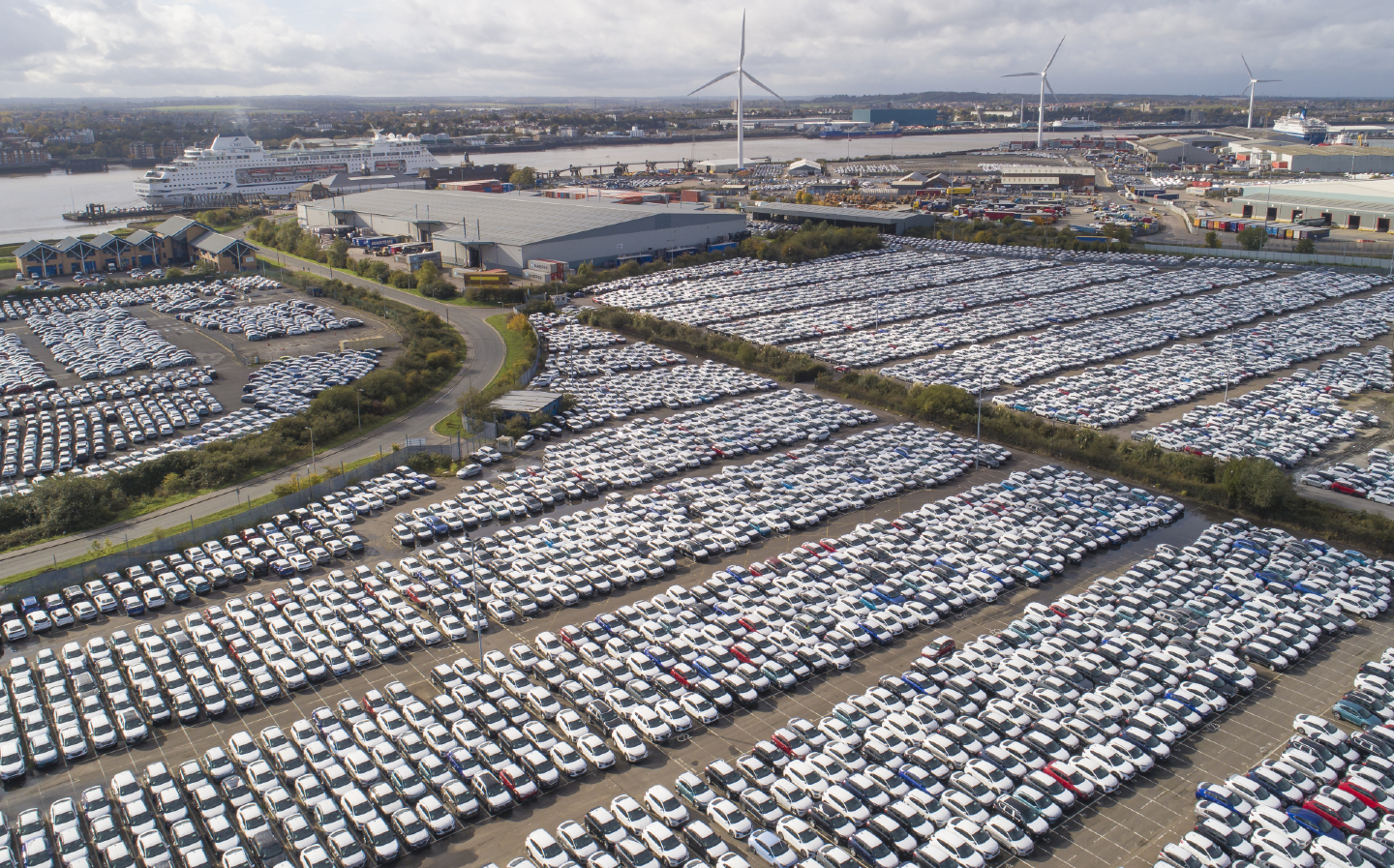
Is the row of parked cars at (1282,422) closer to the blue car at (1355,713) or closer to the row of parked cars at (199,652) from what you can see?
the blue car at (1355,713)

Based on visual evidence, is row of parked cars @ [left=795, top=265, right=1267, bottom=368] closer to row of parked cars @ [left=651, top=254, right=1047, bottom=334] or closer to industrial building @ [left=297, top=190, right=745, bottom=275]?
row of parked cars @ [left=651, top=254, right=1047, bottom=334]

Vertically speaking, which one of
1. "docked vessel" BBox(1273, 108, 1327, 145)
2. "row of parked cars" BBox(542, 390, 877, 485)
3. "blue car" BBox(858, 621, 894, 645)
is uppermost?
"docked vessel" BBox(1273, 108, 1327, 145)

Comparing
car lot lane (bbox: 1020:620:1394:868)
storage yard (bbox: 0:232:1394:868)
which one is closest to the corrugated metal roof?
storage yard (bbox: 0:232:1394:868)

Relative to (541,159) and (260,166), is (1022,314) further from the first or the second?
(541,159)

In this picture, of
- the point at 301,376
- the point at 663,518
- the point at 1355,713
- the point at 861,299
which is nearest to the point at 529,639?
the point at 663,518

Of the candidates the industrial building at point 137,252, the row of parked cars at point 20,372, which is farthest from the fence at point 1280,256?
the industrial building at point 137,252

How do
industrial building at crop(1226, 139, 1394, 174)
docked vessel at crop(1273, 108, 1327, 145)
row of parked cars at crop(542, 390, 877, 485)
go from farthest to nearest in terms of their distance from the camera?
docked vessel at crop(1273, 108, 1327, 145), industrial building at crop(1226, 139, 1394, 174), row of parked cars at crop(542, 390, 877, 485)
